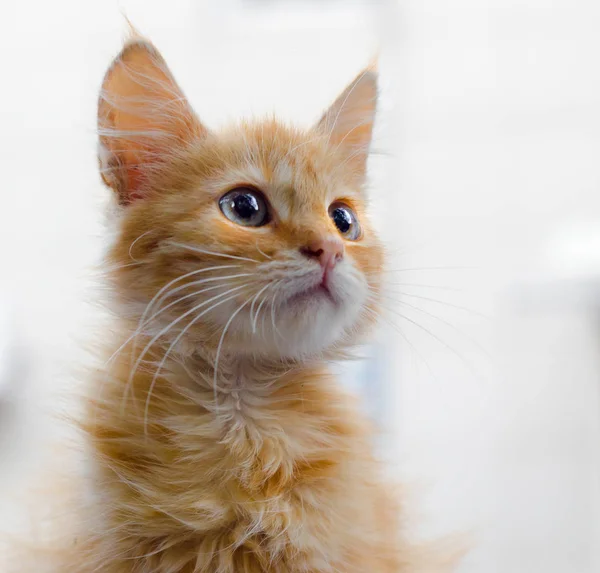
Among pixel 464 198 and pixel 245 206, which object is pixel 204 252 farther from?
pixel 464 198

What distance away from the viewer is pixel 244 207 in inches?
24.4

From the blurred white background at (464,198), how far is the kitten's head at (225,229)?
0.84 ft

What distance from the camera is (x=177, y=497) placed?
56 centimetres

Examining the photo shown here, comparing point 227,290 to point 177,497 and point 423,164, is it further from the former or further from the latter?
point 423,164

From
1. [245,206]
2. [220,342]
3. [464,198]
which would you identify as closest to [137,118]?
[245,206]

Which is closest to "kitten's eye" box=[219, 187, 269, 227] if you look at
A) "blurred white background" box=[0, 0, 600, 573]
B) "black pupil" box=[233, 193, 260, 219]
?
"black pupil" box=[233, 193, 260, 219]

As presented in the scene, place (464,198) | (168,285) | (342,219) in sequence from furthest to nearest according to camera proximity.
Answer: (464,198) → (342,219) → (168,285)

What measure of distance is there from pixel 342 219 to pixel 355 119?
0.17 m

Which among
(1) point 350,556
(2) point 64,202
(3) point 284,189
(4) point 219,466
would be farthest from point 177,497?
(2) point 64,202

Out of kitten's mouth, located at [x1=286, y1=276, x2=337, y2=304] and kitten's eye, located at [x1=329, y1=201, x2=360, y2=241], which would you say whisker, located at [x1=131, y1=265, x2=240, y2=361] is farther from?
kitten's eye, located at [x1=329, y1=201, x2=360, y2=241]

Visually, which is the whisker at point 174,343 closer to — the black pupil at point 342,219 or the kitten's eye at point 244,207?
the kitten's eye at point 244,207

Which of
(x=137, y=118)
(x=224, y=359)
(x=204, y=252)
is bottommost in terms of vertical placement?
(x=224, y=359)

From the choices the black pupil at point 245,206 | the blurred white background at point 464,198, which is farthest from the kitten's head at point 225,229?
the blurred white background at point 464,198

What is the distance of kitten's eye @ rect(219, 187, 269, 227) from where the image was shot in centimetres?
62
